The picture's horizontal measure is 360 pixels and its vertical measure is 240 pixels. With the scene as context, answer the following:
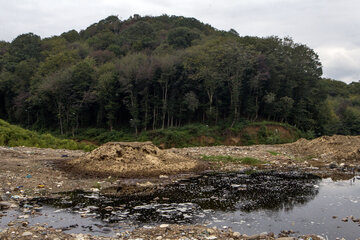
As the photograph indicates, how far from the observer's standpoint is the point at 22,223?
23.8 feet

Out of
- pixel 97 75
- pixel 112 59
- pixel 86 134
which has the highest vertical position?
pixel 112 59

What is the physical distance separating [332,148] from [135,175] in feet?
41.8

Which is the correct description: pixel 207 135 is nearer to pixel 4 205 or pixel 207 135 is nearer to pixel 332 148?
pixel 332 148

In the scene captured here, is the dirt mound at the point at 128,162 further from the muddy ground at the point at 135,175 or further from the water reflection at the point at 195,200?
the water reflection at the point at 195,200

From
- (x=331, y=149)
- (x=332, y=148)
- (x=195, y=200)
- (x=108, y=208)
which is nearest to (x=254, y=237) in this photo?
(x=195, y=200)

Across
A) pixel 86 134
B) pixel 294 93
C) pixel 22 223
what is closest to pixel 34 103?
pixel 86 134

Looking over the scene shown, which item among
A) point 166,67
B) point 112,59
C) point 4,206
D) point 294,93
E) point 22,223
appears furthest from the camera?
point 112,59

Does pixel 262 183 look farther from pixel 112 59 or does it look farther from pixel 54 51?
pixel 54 51

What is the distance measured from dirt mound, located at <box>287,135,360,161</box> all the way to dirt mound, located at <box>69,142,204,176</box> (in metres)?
9.01

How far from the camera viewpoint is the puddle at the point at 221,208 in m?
7.68

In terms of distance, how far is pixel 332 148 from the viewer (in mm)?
19500

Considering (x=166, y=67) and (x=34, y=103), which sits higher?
(x=166, y=67)

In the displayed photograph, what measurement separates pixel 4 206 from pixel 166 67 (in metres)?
30.6

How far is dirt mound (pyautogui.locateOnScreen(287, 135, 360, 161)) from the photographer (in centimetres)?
1829
